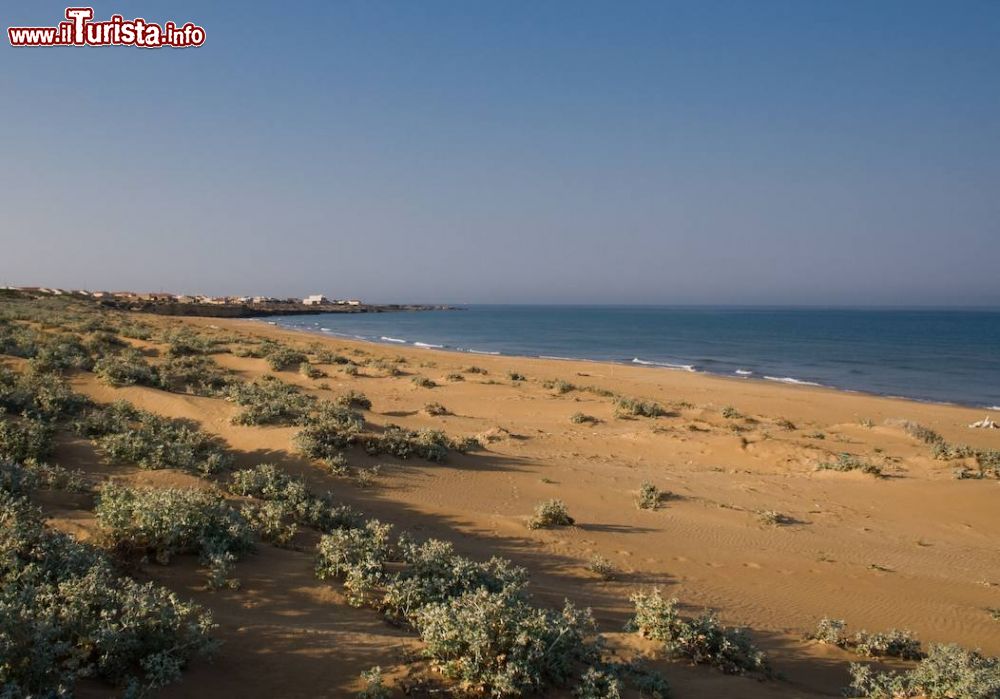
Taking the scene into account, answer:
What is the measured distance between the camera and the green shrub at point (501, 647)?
3.68 m

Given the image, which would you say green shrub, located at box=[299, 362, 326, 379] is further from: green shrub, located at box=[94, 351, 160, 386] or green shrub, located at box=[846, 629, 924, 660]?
green shrub, located at box=[846, 629, 924, 660]

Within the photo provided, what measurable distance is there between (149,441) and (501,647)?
22.4 ft

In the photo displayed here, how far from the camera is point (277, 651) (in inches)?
159

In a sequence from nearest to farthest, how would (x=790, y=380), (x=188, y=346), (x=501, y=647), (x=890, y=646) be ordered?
(x=501, y=647), (x=890, y=646), (x=188, y=346), (x=790, y=380)

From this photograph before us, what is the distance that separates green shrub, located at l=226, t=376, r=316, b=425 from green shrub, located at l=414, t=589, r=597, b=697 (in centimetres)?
792

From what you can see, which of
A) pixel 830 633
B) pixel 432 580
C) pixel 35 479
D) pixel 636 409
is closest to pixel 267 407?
pixel 35 479

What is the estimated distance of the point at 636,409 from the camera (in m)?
19.6

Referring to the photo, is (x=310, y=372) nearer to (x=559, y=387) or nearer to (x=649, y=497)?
(x=559, y=387)

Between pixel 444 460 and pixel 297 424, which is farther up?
pixel 297 424

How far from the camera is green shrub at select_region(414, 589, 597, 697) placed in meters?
3.68

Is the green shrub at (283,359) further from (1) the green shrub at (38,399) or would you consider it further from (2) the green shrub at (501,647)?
(2) the green shrub at (501,647)

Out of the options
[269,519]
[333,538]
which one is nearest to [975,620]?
[333,538]

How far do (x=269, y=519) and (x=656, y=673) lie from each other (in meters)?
4.26

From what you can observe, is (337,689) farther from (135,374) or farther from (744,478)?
(135,374)
